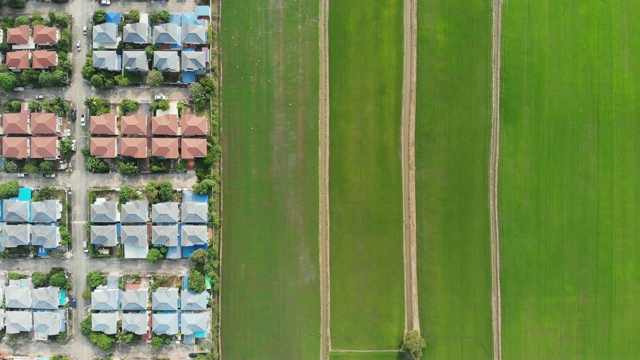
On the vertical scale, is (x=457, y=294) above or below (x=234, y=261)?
below

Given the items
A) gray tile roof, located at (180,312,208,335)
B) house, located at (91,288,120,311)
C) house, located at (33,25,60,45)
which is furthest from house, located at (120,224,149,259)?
house, located at (33,25,60,45)

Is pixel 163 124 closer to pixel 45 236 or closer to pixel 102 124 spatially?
pixel 102 124

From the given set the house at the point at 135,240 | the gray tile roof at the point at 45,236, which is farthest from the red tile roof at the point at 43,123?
the house at the point at 135,240

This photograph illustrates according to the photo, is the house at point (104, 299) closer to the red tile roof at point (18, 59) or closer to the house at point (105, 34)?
the red tile roof at point (18, 59)

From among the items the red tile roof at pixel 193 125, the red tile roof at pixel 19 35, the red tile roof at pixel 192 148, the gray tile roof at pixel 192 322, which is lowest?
the gray tile roof at pixel 192 322

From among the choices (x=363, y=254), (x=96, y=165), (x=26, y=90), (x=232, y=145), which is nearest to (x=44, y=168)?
(x=96, y=165)

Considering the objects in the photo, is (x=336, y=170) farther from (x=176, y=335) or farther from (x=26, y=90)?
(x=26, y=90)
